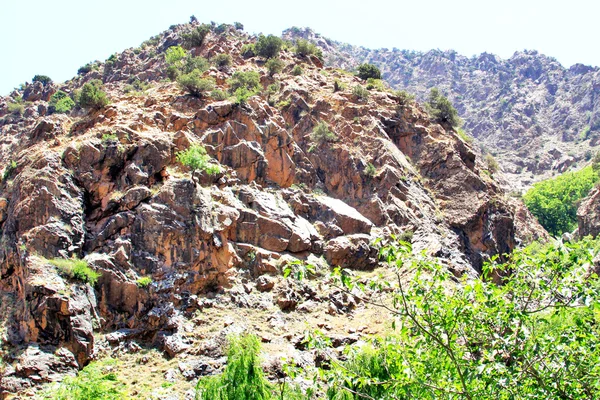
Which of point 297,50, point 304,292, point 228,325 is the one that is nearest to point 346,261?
point 304,292

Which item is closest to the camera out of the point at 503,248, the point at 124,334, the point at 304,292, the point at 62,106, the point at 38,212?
the point at 124,334

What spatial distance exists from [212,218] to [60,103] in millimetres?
30691

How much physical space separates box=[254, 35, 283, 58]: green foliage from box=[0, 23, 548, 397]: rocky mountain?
495 centimetres

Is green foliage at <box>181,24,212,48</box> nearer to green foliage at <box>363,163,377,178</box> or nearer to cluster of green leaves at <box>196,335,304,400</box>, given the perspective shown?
green foliage at <box>363,163,377,178</box>

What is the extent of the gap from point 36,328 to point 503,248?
1247 inches

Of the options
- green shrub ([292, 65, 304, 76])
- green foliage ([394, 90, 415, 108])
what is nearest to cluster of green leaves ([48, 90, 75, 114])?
green shrub ([292, 65, 304, 76])

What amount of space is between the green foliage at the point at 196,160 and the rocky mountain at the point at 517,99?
61.1 metres

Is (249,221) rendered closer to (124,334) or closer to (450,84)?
(124,334)

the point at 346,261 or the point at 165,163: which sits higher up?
the point at 165,163

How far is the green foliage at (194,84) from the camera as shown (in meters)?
35.7

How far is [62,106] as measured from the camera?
48219 mm

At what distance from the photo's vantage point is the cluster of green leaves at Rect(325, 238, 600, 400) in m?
7.29

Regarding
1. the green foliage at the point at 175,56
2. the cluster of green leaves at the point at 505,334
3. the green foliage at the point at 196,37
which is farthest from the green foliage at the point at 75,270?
the green foliage at the point at 196,37

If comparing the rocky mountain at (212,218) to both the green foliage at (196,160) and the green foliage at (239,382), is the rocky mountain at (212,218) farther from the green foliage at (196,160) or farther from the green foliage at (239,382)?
the green foliage at (239,382)
